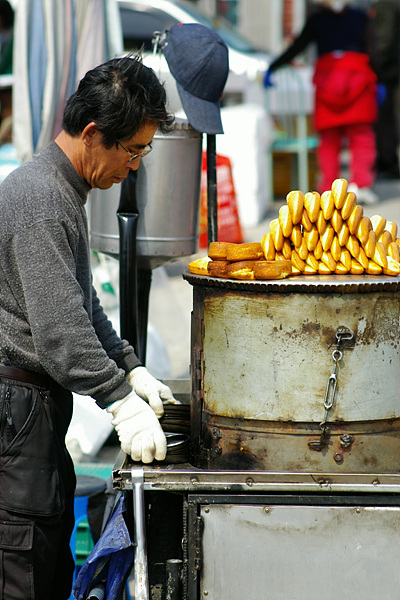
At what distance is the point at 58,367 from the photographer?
218 centimetres

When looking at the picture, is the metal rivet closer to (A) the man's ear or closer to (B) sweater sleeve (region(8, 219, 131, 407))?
(B) sweater sleeve (region(8, 219, 131, 407))

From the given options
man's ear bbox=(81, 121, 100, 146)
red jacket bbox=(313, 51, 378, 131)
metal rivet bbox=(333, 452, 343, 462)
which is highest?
red jacket bbox=(313, 51, 378, 131)

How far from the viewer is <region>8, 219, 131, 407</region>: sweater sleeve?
84.0 inches

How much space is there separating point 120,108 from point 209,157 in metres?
1.31

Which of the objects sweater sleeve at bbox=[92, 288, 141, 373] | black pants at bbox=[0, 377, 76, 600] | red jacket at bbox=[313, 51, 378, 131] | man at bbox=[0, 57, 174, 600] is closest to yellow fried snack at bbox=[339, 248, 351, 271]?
man at bbox=[0, 57, 174, 600]

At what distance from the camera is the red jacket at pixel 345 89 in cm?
830

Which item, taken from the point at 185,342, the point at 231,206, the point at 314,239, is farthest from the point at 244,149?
the point at 314,239

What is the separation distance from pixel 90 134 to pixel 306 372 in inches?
36.4

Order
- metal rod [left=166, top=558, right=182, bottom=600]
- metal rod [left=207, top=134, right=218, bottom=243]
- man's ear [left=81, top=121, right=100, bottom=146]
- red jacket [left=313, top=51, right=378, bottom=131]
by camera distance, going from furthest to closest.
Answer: red jacket [left=313, top=51, right=378, bottom=131] < metal rod [left=207, top=134, right=218, bottom=243] < metal rod [left=166, top=558, right=182, bottom=600] < man's ear [left=81, top=121, right=100, bottom=146]

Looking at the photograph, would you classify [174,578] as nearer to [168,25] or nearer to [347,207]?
[347,207]

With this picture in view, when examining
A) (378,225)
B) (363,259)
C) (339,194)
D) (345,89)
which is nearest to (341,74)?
(345,89)

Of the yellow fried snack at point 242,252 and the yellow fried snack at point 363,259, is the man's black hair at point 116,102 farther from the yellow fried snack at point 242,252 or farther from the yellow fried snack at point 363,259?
the yellow fried snack at point 363,259

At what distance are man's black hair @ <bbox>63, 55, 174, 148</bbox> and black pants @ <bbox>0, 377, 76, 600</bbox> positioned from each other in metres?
0.77

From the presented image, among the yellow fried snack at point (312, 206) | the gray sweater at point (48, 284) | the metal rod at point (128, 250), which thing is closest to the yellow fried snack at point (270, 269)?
the yellow fried snack at point (312, 206)
